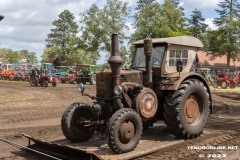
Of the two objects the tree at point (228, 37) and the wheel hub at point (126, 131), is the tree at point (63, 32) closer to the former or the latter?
the tree at point (228, 37)

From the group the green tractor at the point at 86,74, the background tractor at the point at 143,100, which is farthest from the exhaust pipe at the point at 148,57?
the green tractor at the point at 86,74

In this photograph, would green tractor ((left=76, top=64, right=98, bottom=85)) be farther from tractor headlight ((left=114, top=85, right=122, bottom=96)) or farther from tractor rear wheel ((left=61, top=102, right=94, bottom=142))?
tractor headlight ((left=114, top=85, right=122, bottom=96))

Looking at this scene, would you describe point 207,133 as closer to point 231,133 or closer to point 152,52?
point 231,133

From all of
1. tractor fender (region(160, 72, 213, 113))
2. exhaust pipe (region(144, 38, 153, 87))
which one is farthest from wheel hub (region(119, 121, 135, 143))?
tractor fender (region(160, 72, 213, 113))

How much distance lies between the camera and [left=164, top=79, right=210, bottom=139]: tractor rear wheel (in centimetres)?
663

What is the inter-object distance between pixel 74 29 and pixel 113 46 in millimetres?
Answer: 63426

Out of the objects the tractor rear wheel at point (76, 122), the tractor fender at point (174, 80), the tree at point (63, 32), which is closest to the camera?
the tractor rear wheel at point (76, 122)

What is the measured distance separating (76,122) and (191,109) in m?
2.55

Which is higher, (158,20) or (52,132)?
(158,20)

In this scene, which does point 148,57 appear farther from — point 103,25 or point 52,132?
point 103,25

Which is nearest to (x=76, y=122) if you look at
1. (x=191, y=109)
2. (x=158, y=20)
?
(x=191, y=109)

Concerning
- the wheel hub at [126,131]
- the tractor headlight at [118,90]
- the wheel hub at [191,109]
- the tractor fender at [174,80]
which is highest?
the tractor fender at [174,80]

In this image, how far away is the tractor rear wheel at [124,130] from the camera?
18.1 ft

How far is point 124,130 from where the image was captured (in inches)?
225
